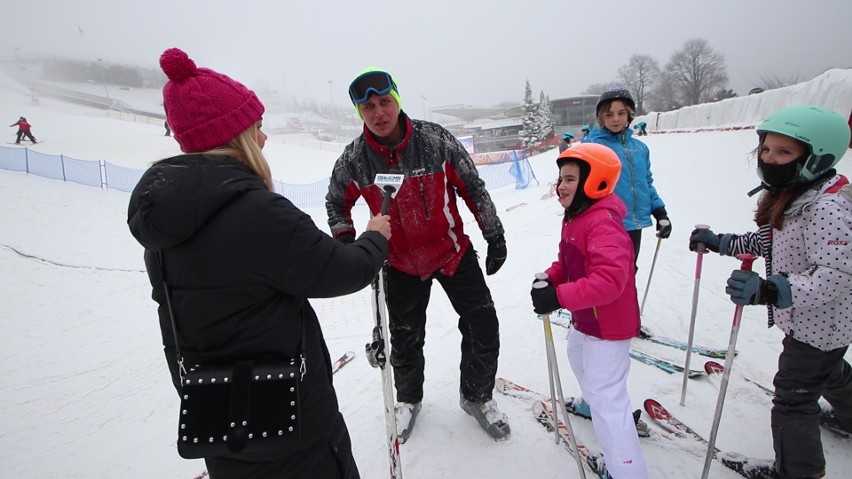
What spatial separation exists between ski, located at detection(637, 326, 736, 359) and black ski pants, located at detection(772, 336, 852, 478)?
1344 mm

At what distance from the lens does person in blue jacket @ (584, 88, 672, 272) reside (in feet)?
11.0

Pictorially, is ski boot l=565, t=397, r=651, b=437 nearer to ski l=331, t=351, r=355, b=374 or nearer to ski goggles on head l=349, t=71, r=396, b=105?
ski l=331, t=351, r=355, b=374

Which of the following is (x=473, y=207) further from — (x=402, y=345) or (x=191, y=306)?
(x=191, y=306)

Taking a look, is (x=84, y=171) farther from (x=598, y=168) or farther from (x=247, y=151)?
(x=598, y=168)

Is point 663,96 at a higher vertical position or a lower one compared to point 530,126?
higher

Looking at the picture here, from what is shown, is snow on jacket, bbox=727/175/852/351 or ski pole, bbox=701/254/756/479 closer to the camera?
snow on jacket, bbox=727/175/852/351

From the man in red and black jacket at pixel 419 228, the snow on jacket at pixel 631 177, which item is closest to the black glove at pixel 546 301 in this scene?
the man in red and black jacket at pixel 419 228

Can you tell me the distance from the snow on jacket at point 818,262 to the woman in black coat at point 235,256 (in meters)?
2.02

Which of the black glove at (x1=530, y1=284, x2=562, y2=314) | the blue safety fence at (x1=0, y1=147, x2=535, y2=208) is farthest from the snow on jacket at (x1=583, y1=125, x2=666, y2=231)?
the blue safety fence at (x1=0, y1=147, x2=535, y2=208)

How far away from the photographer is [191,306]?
131 centimetres

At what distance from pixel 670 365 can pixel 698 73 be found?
6569 cm

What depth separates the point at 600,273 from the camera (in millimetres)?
1909

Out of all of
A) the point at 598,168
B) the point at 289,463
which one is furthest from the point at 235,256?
the point at 598,168

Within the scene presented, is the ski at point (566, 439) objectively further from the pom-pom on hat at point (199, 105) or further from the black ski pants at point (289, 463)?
the pom-pom on hat at point (199, 105)
